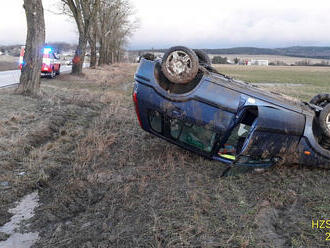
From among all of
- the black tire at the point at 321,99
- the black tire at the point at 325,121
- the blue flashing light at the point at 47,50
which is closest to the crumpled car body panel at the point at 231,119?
the black tire at the point at 325,121

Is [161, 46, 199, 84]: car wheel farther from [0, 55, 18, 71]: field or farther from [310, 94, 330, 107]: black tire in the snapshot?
[0, 55, 18, 71]: field

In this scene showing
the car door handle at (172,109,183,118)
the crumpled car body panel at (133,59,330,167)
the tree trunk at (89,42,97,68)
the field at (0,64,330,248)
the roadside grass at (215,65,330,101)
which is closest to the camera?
the field at (0,64,330,248)

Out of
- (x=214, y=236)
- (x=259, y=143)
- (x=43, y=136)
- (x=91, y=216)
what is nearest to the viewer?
(x=214, y=236)

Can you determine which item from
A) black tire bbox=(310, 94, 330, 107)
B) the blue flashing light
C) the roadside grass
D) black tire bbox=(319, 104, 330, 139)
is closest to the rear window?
black tire bbox=(319, 104, 330, 139)

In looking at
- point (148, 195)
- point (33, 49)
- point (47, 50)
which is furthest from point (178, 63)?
point (47, 50)

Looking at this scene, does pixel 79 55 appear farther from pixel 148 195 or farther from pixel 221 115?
pixel 148 195

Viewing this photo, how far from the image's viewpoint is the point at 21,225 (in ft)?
11.8

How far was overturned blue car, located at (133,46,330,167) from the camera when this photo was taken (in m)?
4.35

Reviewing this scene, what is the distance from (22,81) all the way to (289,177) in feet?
29.6

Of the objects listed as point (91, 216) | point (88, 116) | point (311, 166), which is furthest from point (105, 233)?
point (88, 116)

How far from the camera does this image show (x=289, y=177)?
4676mm

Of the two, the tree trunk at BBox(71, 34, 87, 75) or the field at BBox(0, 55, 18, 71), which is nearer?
the tree trunk at BBox(71, 34, 87, 75)

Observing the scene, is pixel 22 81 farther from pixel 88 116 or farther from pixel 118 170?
pixel 118 170

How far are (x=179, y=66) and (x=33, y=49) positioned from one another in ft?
25.2
